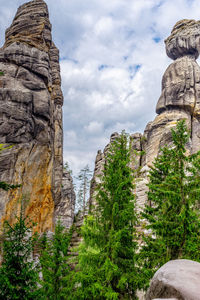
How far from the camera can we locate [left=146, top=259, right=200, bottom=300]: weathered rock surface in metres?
5.52

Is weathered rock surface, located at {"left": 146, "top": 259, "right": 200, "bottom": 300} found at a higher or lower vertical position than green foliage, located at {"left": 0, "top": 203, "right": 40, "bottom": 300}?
higher

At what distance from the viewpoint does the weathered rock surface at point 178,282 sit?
5517mm

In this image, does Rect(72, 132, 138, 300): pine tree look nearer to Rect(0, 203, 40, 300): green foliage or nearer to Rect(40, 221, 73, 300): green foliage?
Rect(40, 221, 73, 300): green foliage

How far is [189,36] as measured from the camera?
45.7 metres

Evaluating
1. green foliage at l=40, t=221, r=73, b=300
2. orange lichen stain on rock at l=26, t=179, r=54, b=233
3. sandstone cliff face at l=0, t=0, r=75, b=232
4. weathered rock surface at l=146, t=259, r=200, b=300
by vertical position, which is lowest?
green foliage at l=40, t=221, r=73, b=300

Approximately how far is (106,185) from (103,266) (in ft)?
12.3

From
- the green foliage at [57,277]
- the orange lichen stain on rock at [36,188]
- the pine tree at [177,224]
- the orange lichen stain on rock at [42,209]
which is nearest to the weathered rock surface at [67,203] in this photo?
the orange lichen stain on rock at [42,209]

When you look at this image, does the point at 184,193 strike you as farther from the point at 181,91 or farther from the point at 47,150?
the point at 181,91

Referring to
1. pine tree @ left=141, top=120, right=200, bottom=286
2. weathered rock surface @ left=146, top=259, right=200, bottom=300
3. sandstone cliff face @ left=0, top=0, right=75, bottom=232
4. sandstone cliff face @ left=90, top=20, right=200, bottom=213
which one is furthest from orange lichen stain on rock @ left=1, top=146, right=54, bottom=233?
weathered rock surface @ left=146, top=259, right=200, bottom=300

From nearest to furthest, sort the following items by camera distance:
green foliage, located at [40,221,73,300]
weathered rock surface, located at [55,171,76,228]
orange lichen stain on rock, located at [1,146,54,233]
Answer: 1. green foliage, located at [40,221,73,300]
2. orange lichen stain on rock, located at [1,146,54,233]
3. weathered rock surface, located at [55,171,76,228]

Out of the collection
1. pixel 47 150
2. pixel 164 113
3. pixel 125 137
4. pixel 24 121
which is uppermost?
pixel 164 113

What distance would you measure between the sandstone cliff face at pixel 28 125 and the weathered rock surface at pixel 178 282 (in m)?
15.8

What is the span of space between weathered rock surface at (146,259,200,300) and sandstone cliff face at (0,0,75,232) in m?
15.8

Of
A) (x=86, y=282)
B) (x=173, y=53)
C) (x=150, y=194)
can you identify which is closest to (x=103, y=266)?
(x=86, y=282)
